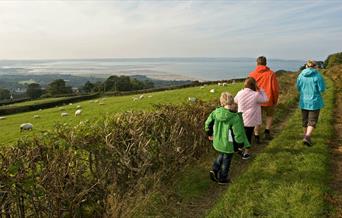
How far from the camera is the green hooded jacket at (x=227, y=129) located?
24.9ft

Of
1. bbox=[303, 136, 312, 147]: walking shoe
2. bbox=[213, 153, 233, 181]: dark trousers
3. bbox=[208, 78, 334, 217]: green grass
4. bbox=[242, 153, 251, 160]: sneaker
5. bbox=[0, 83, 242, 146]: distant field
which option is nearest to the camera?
bbox=[208, 78, 334, 217]: green grass

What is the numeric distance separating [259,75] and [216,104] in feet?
5.09

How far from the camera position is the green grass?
6.03 meters

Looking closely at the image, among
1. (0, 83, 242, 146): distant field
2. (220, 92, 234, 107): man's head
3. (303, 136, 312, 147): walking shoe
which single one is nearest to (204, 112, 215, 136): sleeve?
(220, 92, 234, 107): man's head

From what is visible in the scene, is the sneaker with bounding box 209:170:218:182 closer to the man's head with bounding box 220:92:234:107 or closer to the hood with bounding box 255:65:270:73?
the man's head with bounding box 220:92:234:107

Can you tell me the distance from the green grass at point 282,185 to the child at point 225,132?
448 millimetres

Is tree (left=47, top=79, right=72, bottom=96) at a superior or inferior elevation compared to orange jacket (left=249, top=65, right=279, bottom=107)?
inferior

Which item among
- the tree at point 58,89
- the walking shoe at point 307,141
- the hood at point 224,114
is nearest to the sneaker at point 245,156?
the walking shoe at point 307,141

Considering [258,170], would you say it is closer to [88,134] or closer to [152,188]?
[152,188]

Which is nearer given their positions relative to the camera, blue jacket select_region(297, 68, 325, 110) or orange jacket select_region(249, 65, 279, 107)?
blue jacket select_region(297, 68, 325, 110)

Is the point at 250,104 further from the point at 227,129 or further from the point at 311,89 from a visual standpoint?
the point at 227,129

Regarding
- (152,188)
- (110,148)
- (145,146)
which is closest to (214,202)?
(152,188)

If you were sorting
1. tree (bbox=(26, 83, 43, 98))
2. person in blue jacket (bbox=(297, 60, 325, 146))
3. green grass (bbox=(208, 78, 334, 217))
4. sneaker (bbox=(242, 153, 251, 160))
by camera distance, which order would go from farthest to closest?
tree (bbox=(26, 83, 43, 98)), person in blue jacket (bbox=(297, 60, 325, 146)), sneaker (bbox=(242, 153, 251, 160)), green grass (bbox=(208, 78, 334, 217))

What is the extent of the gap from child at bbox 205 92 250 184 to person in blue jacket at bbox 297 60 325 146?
10.5 ft
